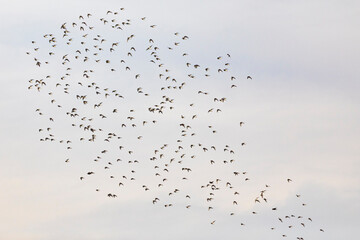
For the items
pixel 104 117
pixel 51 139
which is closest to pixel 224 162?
pixel 104 117

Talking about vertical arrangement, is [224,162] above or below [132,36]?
below

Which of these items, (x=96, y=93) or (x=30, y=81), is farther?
(x=30, y=81)

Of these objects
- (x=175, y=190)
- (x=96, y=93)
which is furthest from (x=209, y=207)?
(x=96, y=93)

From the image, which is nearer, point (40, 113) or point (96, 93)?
point (96, 93)

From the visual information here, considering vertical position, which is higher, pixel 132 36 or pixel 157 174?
pixel 132 36

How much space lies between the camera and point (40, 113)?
408 feet

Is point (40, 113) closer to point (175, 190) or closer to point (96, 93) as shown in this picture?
point (96, 93)

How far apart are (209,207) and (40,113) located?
29324 mm

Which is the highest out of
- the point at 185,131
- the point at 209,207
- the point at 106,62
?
the point at 106,62

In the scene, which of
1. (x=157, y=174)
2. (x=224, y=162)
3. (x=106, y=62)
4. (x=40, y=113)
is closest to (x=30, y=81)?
(x=40, y=113)

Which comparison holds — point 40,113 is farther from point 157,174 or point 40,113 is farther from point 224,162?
point 224,162

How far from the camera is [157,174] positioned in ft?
402

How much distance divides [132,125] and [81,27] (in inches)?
639

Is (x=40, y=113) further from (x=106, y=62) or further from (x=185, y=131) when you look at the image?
(x=185, y=131)
